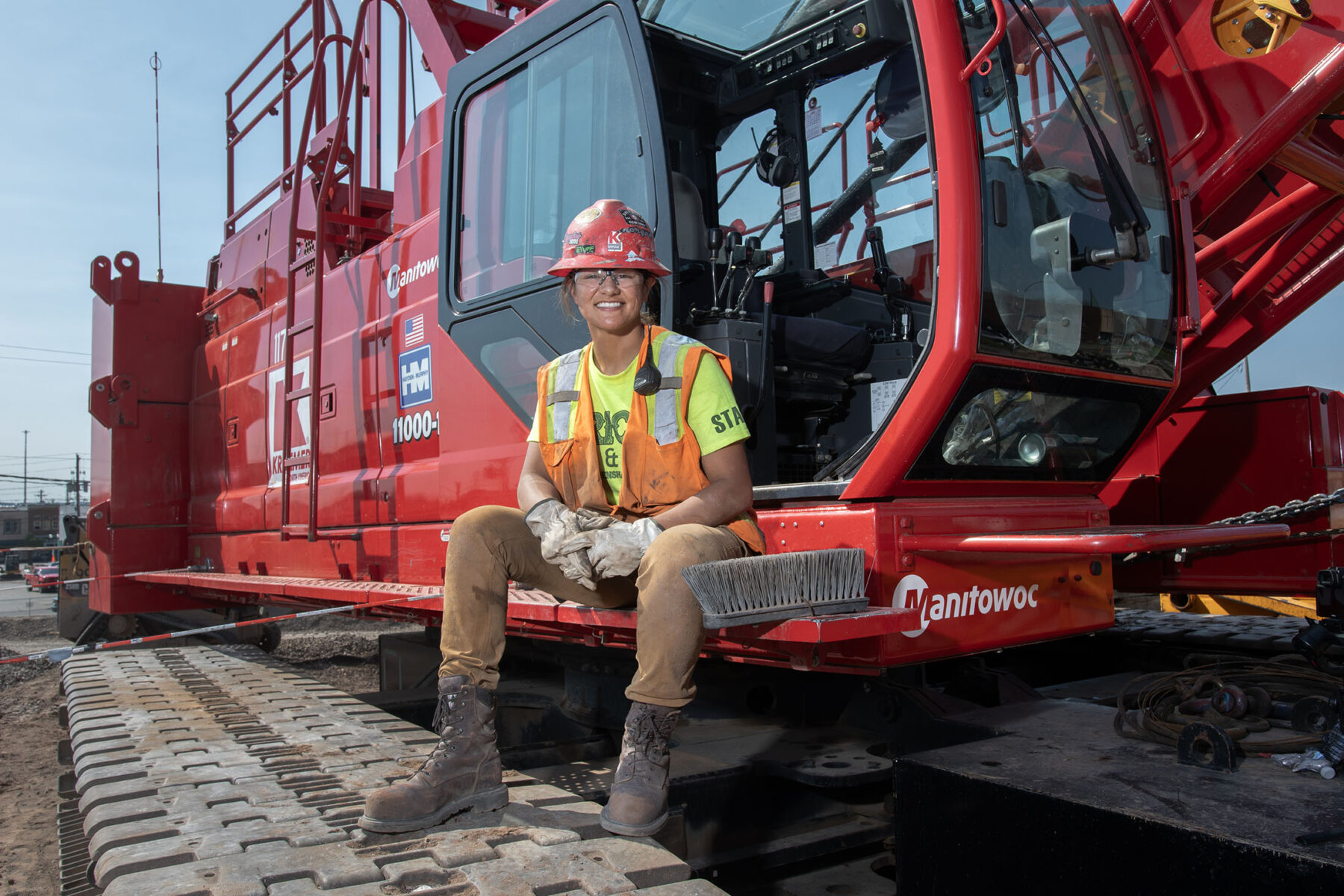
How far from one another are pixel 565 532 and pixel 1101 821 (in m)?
1.26

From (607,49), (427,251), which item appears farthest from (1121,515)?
(427,251)

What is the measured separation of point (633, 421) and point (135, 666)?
348cm

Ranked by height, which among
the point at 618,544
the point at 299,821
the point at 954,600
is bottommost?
the point at 299,821

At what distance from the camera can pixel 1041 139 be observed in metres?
2.90

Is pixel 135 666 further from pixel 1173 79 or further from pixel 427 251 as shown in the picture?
pixel 1173 79

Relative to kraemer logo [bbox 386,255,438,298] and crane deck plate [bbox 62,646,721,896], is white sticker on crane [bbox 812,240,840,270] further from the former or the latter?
crane deck plate [bbox 62,646,721,896]

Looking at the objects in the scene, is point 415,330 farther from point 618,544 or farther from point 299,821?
point 299,821

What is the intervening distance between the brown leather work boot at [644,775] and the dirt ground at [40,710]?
8.16 ft

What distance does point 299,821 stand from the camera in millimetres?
2250

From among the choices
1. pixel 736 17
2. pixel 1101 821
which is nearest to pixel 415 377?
pixel 736 17

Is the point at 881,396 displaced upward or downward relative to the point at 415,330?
downward

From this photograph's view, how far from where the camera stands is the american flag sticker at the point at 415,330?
4152 millimetres

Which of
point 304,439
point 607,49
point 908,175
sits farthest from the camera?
point 304,439

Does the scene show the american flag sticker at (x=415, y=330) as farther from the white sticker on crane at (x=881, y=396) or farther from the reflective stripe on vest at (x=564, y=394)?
the white sticker on crane at (x=881, y=396)
